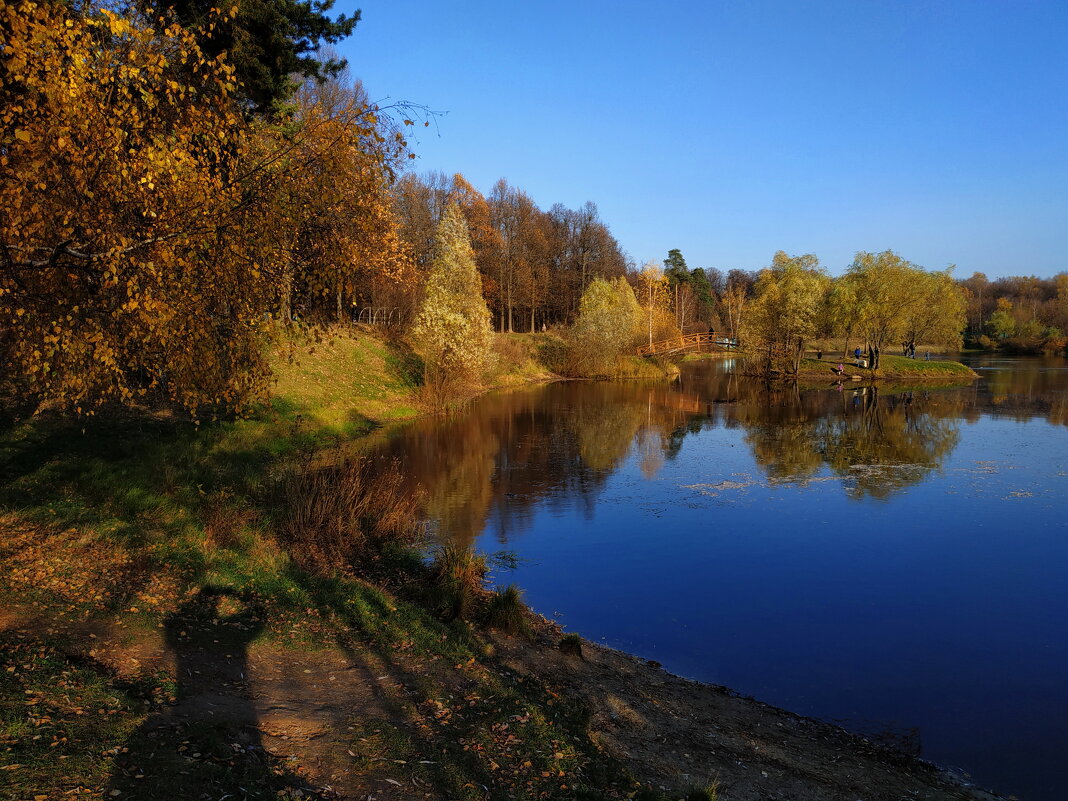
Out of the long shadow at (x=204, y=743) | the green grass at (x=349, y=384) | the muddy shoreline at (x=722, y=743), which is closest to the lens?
the long shadow at (x=204, y=743)

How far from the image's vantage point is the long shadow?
4363mm

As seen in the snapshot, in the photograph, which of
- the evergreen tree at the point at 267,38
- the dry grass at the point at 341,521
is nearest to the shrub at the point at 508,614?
the dry grass at the point at 341,521

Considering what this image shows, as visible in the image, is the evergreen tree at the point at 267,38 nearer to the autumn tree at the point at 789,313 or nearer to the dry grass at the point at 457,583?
the dry grass at the point at 457,583

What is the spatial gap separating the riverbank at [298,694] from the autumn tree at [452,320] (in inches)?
836

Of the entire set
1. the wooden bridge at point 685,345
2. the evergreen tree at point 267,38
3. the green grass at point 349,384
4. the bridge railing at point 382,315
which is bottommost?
the green grass at point 349,384

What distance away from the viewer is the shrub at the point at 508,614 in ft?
31.6

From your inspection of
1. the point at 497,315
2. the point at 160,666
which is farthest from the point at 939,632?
the point at 497,315

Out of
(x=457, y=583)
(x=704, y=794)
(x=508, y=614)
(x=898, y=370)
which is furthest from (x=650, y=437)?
(x=898, y=370)

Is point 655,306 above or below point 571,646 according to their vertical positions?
above

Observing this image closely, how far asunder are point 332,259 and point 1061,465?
2567 centimetres

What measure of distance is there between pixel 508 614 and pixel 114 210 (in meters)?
7.07

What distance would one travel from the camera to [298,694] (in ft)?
21.2

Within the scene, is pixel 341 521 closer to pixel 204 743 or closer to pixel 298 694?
pixel 298 694

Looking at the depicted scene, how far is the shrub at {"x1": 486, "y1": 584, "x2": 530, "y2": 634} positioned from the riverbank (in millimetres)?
201
